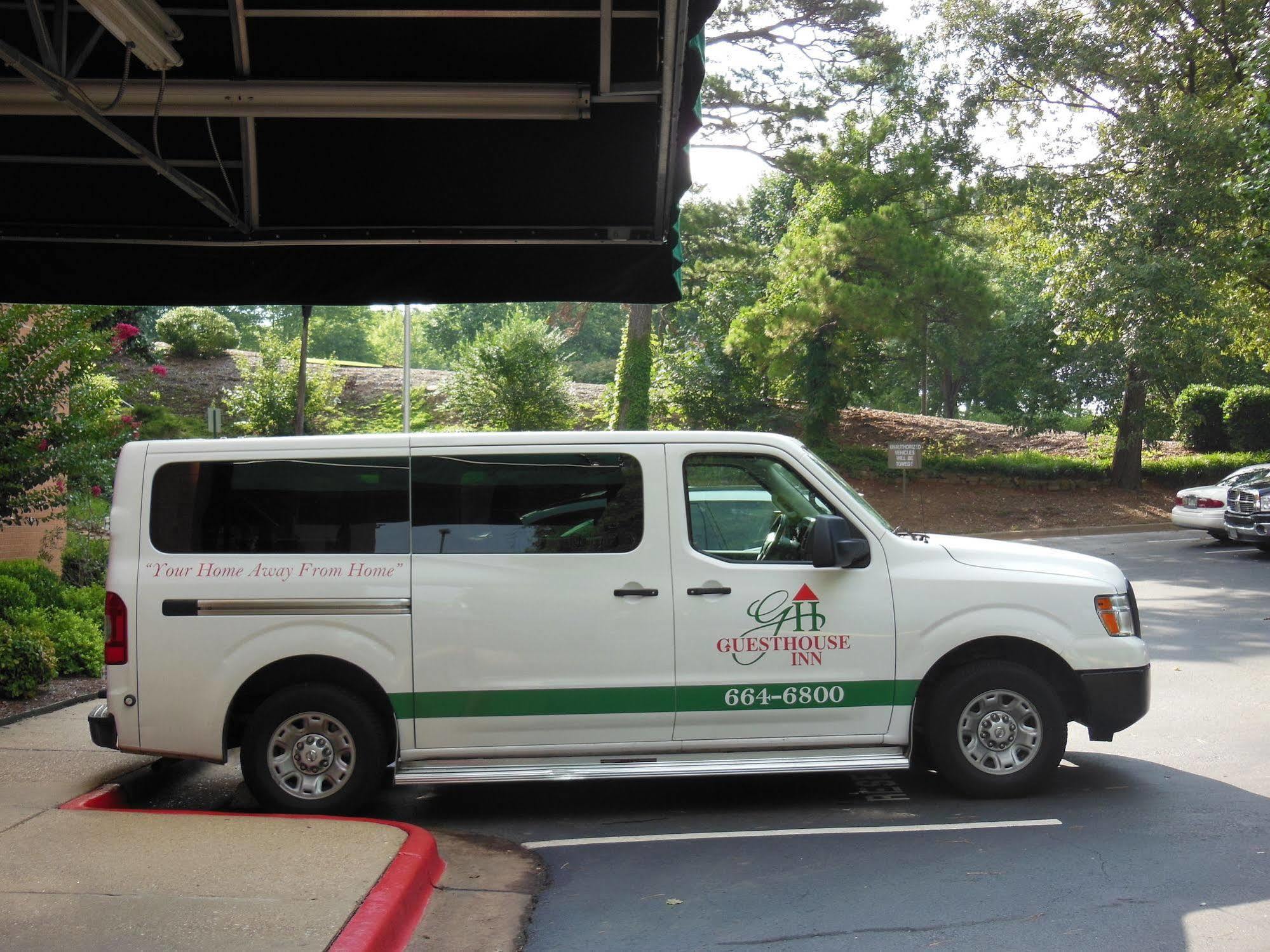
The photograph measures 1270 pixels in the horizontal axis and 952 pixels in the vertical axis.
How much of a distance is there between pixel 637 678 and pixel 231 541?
2.38 m

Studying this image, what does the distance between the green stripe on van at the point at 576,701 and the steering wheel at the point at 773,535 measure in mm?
745

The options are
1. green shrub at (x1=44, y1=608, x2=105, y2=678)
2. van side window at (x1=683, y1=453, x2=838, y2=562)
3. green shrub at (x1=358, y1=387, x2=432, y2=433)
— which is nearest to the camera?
van side window at (x1=683, y1=453, x2=838, y2=562)

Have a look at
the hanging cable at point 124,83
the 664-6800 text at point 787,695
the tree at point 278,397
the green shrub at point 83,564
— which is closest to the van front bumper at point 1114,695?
the 664-6800 text at point 787,695

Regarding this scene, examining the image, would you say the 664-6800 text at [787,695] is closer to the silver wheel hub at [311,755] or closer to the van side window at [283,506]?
the van side window at [283,506]

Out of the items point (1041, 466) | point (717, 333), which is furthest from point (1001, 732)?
point (717, 333)

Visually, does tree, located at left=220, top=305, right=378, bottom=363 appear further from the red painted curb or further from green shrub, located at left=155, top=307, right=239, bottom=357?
the red painted curb

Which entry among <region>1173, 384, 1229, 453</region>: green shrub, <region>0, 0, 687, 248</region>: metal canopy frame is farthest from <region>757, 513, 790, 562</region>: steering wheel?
<region>1173, 384, 1229, 453</region>: green shrub

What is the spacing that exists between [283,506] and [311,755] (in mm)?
1385

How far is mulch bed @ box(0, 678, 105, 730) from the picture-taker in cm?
890

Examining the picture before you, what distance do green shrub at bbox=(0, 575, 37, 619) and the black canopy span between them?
4694mm

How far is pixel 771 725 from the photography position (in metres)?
6.37

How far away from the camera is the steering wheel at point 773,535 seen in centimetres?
659

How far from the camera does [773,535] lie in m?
6.63

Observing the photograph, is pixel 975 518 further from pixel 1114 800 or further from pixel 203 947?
pixel 203 947
